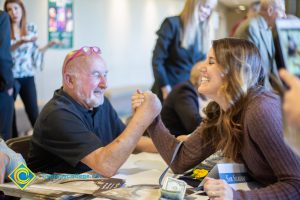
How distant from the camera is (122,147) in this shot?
163 cm

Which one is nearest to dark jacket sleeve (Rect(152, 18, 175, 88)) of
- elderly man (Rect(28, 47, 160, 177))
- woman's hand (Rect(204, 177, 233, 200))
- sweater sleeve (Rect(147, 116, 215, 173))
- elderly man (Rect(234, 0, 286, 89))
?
elderly man (Rect(234, 0, 286, 89))

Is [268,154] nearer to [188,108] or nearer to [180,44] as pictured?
[188,108]

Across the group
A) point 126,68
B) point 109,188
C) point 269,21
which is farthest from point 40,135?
point 126,68

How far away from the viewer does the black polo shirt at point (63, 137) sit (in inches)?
65.3

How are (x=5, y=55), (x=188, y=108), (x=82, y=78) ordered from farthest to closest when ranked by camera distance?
(x=5, y=55) < (x=188, y=108) < (x=82, y=78)

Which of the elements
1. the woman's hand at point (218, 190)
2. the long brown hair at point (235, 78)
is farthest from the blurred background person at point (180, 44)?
the woman's hand at point (218, 190)

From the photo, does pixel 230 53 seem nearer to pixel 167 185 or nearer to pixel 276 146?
pixel 276 146

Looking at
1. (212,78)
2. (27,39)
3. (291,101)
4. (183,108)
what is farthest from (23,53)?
(291,101)

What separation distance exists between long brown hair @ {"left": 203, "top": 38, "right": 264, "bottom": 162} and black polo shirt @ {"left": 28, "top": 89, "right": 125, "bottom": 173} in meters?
0.52

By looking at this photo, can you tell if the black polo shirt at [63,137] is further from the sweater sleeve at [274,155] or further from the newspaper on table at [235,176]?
the sweater sleeve at [274,155]

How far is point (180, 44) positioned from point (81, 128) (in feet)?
6.33

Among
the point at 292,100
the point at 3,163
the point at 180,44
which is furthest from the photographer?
the point at 180,44

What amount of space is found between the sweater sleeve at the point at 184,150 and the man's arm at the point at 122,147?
107 mm

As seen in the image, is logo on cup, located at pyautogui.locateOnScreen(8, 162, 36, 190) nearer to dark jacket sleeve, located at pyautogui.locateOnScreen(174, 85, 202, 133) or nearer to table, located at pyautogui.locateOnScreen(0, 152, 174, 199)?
table, located at pyautogui.locateOnScreen(0, 152, 174, 199)
